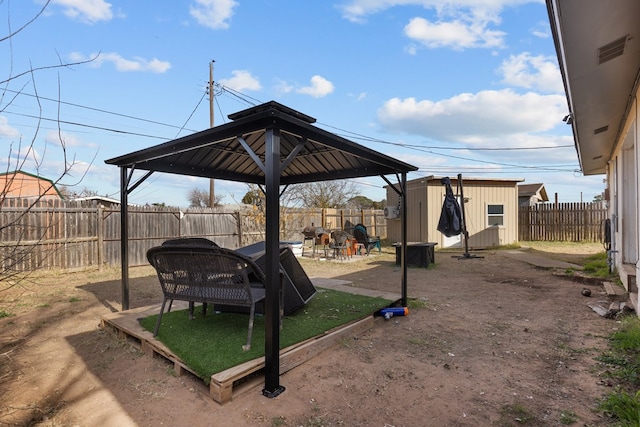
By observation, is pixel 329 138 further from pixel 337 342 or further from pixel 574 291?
pixel 574 291

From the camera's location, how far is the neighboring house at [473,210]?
1289 cm

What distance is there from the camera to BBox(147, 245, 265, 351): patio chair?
3.10 metres

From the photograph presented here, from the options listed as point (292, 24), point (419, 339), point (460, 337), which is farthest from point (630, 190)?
point (292, 24)

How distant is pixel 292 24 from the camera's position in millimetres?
8539

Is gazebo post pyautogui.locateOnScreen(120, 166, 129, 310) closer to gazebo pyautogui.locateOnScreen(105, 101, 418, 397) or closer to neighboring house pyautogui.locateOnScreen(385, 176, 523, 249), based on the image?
gazebo pyautogui.locateOnScreen(105, 101, 418, 397)

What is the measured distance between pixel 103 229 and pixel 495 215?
1326 centimetres

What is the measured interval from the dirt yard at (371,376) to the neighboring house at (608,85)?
206 centimetres

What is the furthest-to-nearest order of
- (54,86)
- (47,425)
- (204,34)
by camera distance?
1. (204,34)
2. (47,425)
3. (54,86)

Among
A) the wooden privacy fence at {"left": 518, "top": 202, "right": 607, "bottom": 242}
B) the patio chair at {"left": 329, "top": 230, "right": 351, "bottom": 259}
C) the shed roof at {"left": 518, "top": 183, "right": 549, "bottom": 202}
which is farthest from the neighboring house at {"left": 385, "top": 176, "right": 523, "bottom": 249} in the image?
the shed roof at {"left": 518, "top": 183, "right": 549, "bottom": 202}

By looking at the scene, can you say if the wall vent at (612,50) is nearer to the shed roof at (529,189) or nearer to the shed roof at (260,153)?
the shed roof at (260,153)

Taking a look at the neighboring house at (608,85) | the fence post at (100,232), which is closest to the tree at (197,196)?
the fence post at (100,232)

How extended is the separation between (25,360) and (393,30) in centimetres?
971

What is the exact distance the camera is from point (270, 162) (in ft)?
8.89

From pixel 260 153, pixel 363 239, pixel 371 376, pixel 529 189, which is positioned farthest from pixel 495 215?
pixel 371 376
